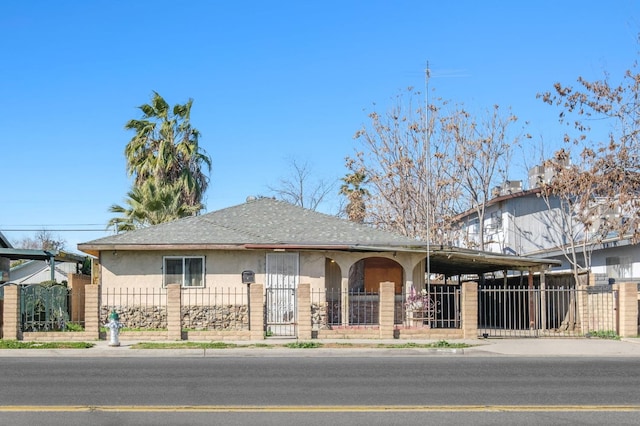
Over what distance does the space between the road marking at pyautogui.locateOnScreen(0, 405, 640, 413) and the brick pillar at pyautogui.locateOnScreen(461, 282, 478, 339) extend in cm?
1193

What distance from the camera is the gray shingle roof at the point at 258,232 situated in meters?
27.0

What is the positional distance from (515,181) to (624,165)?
22711 mm

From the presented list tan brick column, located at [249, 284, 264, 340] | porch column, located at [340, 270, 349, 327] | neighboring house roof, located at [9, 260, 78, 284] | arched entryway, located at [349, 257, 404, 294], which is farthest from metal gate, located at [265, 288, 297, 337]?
neighboring house roof, located at [9, 260, 78, 284]

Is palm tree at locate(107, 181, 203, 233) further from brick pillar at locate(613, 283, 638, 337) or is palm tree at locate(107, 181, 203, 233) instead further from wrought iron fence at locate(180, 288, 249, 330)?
brick pillar at locate(613, 283, 638, 337)

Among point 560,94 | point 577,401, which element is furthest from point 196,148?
point 577,401

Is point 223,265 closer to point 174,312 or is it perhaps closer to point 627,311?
point 174,312

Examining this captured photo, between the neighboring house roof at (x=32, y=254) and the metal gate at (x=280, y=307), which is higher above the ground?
the neighboring house roof at (x=32, y=254)

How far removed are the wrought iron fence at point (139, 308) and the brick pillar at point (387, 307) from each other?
7722 mm

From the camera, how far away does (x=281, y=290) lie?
2708cm

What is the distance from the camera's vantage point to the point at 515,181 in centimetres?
5128

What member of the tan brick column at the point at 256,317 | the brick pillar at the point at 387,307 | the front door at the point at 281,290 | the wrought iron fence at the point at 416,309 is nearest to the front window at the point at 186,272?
the front door at the point at 281,290

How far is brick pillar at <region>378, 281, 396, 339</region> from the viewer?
77.2 ft

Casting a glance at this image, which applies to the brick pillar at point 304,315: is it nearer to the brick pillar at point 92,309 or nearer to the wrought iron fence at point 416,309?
the wrought iron fence at point 416,309

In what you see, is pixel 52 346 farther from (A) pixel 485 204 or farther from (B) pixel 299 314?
(A) pixel 485 204
